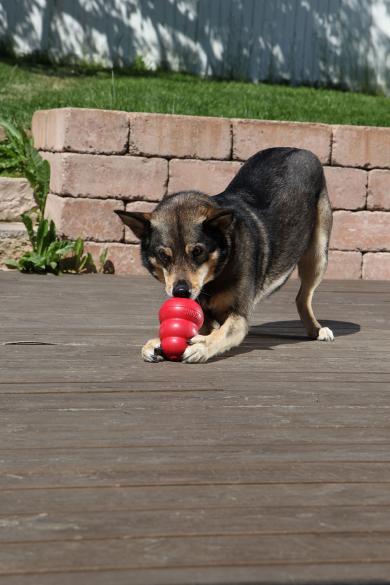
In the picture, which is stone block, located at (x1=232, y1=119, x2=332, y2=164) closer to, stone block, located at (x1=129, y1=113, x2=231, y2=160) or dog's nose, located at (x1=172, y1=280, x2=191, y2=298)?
stone block, located at (x1=129, y1=113, x2=231, y2=160)

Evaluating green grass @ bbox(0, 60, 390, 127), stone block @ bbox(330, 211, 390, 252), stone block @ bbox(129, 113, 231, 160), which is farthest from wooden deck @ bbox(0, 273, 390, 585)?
green grass @ bbox(0, 60, 390, 127)

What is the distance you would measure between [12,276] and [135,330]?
2.71m

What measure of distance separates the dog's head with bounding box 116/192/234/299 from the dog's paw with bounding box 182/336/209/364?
0.29m

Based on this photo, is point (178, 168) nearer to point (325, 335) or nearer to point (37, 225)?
point (37, 225)

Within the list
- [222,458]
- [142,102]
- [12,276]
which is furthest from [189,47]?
[222,458]

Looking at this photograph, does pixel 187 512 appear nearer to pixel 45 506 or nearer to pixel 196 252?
pixel 45 506

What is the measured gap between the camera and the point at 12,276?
8.81m

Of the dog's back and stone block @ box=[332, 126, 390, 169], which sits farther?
stone block @ box=[332, 126, 390, 169]

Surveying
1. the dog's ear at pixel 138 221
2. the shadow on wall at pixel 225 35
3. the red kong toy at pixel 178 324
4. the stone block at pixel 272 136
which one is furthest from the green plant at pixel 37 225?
the shadow on wall at pixel 225 35

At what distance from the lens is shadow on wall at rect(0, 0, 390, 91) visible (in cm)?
1586

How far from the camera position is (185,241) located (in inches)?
213

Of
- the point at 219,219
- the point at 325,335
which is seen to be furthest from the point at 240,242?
the point at 325,335

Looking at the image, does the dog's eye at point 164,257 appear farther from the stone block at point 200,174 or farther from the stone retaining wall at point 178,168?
the stone block at point 200,174

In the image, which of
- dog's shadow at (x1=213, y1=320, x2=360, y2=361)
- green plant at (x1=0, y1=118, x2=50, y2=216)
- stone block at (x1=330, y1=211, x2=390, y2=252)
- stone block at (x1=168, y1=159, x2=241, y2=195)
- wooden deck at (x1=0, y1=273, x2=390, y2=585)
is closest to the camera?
wooden deck at (x1=0, y1=273, x2=390, y2=585)
